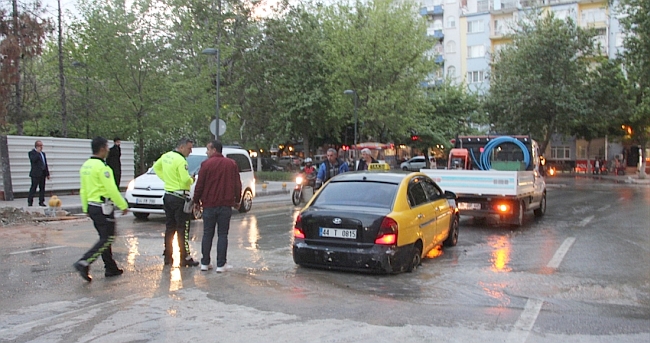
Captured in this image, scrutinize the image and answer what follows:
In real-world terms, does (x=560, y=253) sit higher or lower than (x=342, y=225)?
lower

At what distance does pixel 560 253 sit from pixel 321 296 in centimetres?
517

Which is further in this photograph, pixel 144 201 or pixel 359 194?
pixel 144 201

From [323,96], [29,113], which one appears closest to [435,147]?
[323,96]

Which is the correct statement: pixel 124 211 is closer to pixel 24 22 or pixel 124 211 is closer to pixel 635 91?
pixel 24 22

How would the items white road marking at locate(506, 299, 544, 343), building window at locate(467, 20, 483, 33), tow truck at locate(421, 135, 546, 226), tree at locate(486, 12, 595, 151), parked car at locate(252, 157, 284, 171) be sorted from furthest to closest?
building window at locate(467, 20, 483, 33)
parked car at locate(252, 157, 284, 171)
tree at locate(486, 12, 595, 151)
tow truck at locate(421, 135, 546, 226)
white road marking at locate(506, 299, 544, 343)

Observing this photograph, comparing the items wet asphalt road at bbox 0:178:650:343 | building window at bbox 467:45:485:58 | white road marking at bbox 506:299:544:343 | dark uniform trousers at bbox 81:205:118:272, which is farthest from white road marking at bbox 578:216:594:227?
building window at bbox 467:45:485:58

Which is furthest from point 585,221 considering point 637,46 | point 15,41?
point 637,46

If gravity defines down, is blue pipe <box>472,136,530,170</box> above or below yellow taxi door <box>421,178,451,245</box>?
above

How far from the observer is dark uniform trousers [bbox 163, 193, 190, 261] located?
8148 millimetres

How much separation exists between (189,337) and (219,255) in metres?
2.75

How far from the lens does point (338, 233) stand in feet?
25.8

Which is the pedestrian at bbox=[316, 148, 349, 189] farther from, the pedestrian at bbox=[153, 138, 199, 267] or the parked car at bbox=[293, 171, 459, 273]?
the pedestrian at bbox=[153, 138, 199, 267]

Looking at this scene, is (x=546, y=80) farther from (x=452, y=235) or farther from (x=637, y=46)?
(x=452, y=235)

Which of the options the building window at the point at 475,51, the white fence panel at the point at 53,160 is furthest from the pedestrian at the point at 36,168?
the building window at the point at 475,51
